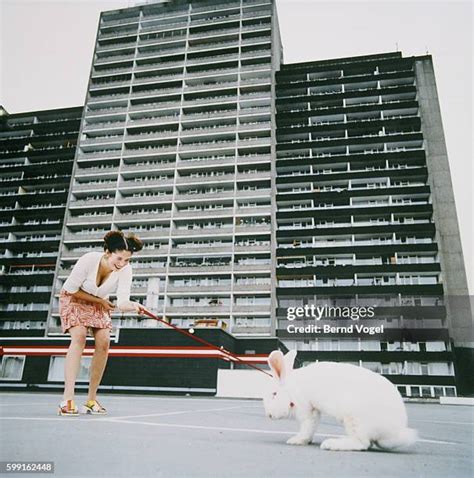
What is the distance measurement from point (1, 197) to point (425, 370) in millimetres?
50714

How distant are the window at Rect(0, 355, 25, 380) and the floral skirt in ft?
95.7

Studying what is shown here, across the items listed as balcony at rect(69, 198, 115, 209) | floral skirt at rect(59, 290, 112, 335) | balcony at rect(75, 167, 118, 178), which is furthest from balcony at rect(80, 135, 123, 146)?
floral skirt at rect(59, 290, 112, 335)

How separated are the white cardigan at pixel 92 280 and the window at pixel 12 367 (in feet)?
96.4

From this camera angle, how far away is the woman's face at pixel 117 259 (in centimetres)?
321

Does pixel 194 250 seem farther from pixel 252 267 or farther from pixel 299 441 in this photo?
pixel 299 441

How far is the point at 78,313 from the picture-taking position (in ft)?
11.4

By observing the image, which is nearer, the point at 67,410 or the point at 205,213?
the point at 67,410

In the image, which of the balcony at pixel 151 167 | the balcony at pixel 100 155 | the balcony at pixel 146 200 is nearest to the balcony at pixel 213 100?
the balcony at pixel 151 167

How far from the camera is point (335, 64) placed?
5006 centimetres

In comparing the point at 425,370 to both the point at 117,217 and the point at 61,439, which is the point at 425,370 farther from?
the point at 61,439

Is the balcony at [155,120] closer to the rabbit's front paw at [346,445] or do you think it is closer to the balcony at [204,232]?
the balcony at [204,232]

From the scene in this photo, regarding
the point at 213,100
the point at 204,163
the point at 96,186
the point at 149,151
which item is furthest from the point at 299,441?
the point at 213,100

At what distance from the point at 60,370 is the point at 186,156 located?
26.9 metres

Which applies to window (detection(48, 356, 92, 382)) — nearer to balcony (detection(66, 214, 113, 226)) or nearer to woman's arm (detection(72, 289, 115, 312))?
balcony (detection(66, 214, 113, 226))
